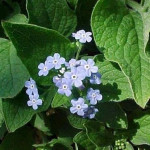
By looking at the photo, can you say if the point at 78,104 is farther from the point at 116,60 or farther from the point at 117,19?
the point at 117,19

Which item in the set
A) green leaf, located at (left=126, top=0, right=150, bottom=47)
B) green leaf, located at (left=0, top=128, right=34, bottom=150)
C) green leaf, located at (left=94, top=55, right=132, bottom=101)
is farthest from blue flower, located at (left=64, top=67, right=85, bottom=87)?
green leaf, located at (left=0, top=128, right=34, bottom=150)

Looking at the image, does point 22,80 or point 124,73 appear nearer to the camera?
point 124,73

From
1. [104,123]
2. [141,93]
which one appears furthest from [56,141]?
[141,93]

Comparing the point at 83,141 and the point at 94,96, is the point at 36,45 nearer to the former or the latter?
the point at 94,96

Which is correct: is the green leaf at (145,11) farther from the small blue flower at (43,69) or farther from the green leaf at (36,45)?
the small blue flower at (43,69)

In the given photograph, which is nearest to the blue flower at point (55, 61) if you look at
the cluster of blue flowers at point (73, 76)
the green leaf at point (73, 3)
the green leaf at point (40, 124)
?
the cluster of blue flowers at point (73, 76)

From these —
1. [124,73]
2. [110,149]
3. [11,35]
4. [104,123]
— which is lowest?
[110,149]

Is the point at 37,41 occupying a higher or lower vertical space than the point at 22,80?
higher

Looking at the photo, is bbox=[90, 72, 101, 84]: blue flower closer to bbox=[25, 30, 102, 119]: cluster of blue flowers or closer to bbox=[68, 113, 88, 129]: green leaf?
bbox=[25, 30, 102, 119]: cluster of blue flowers
